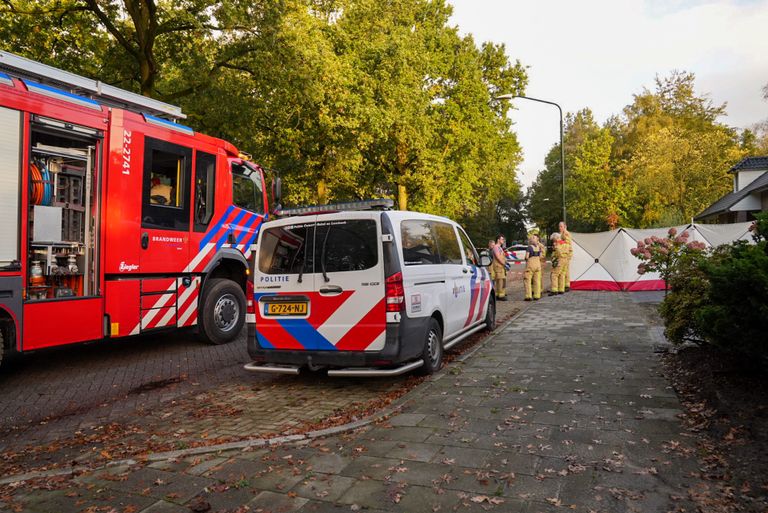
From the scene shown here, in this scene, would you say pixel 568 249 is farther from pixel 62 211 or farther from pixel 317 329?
pixel 62 211

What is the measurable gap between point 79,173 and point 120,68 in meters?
9.43

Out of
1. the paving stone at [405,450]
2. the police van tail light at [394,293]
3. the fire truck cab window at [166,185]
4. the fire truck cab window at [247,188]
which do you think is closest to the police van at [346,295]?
the police van tail light at [394,293]

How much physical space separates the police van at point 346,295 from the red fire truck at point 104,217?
2101 millimetres

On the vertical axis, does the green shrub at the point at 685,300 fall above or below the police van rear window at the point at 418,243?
below

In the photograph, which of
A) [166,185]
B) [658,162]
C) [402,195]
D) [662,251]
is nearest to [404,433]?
[166,185]

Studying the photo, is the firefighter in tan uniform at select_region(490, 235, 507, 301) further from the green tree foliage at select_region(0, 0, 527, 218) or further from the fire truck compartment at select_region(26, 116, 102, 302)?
the fire truck compartment at select_region(26, 116, 102, 302)

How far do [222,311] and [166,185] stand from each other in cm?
226

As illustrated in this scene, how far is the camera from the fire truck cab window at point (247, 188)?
364 inches

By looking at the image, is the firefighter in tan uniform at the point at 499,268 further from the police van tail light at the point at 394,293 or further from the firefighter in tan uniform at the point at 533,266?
the police van tail light at the point at 394,293

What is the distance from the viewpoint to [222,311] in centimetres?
880

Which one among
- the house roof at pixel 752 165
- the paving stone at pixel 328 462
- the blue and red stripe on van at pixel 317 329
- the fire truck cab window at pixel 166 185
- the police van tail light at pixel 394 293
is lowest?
the paving stone at pixel 328 462

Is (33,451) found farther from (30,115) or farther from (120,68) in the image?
(120,68)

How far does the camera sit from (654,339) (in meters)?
8.05

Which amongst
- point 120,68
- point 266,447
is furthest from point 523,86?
point 266,447
